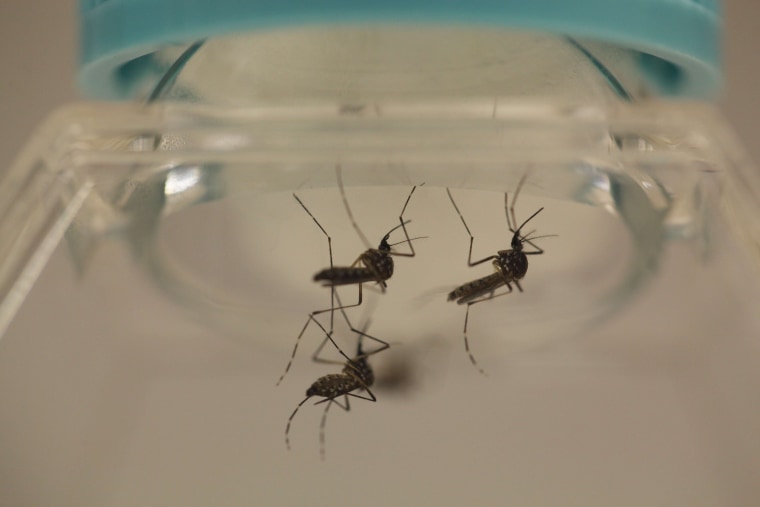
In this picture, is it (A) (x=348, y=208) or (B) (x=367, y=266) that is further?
(B) (x=367, y=266)

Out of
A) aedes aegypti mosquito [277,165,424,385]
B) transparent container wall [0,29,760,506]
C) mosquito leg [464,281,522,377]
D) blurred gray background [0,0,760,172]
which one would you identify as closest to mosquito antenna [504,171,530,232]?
transparent container wall [0,29,760,506]

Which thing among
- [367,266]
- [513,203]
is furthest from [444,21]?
[367,266]

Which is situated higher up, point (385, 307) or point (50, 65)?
point (50, 65)

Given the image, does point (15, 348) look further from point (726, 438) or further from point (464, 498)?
point (726, 438)

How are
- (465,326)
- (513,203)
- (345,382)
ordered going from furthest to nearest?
(465,326)
(345,382)
(513,203)

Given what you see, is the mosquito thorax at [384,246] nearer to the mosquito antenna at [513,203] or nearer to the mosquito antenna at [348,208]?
the mosquito antenna at [348,208]

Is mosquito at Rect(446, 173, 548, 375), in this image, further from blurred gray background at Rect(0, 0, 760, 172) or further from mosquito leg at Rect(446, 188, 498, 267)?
blurred gray background at Rect(0, 0, 760, 172)

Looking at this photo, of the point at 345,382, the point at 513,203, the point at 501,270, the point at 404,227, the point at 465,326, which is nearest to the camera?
the point at 513,203

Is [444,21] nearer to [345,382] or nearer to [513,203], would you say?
[513,203]
